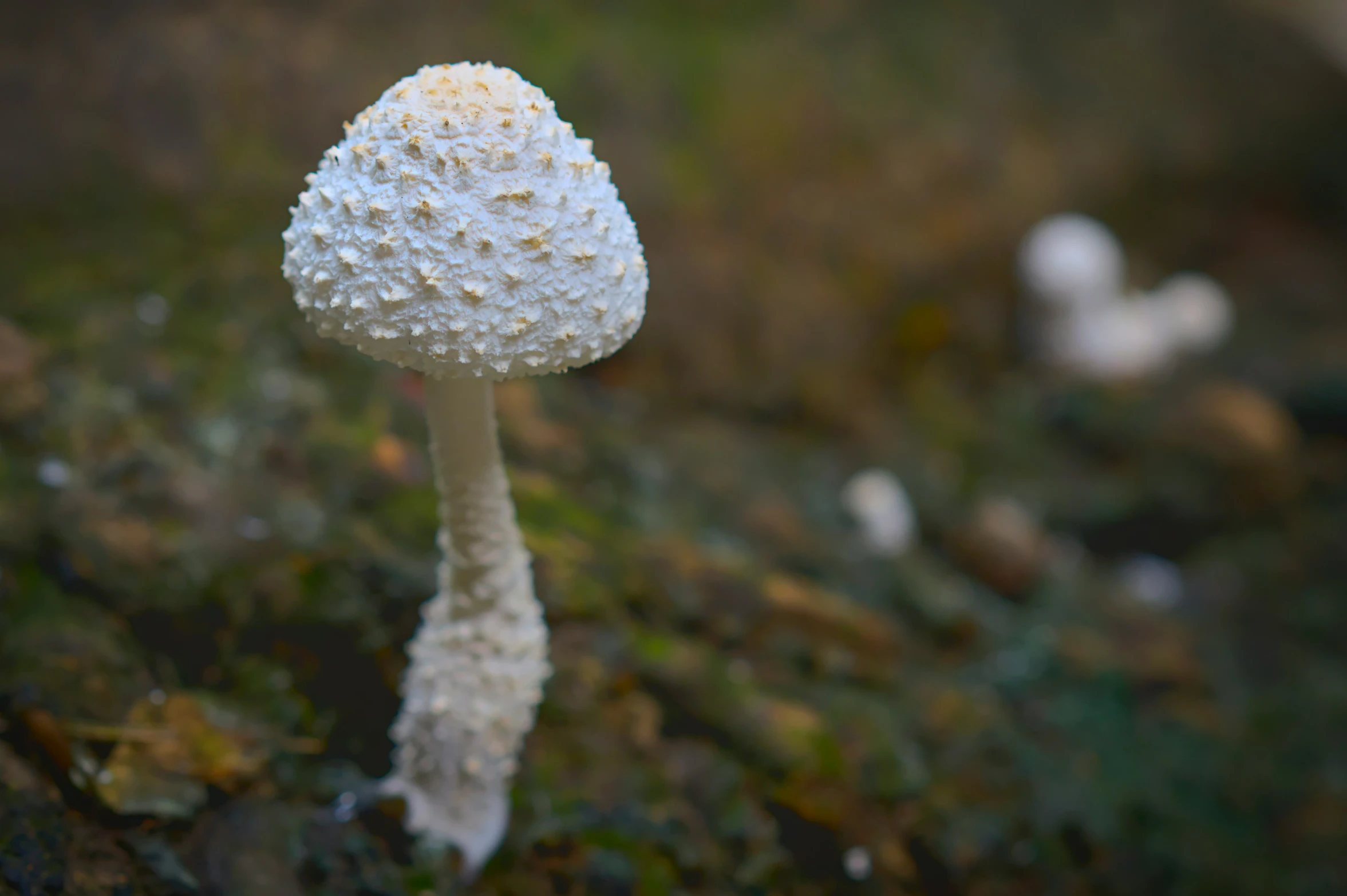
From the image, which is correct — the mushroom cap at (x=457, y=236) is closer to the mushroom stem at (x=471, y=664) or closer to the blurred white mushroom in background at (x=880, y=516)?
the mushroom stem at (x=471, y=664)

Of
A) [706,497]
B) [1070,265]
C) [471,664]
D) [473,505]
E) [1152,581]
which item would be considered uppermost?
[473,505]

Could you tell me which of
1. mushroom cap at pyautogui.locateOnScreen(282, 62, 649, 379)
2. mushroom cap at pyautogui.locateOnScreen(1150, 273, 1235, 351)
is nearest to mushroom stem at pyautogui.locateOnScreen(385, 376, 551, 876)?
mushroom cap at pyautogui.locateOnScreen(282, 62, 649, 379)

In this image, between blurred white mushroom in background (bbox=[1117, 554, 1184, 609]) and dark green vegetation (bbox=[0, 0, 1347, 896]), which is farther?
blurred white mushroom in background (bbox=[1117, 554, 1184, 609])

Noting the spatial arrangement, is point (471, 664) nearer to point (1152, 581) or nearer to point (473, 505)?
point (473, 505)

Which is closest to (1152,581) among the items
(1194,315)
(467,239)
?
(1194,315)

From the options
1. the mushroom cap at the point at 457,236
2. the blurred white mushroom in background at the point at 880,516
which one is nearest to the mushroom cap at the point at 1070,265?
the blurred white mushroom in background at the point at 880,516

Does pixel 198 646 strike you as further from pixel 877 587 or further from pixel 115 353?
pixel 877 587

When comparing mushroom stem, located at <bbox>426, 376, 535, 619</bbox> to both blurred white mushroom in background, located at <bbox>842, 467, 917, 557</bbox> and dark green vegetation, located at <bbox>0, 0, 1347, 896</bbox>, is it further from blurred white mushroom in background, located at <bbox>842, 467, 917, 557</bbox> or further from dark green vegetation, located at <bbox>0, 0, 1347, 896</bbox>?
blurred white mushroom in background, located at <bbox>842, 467, 917, 557</bbox>
